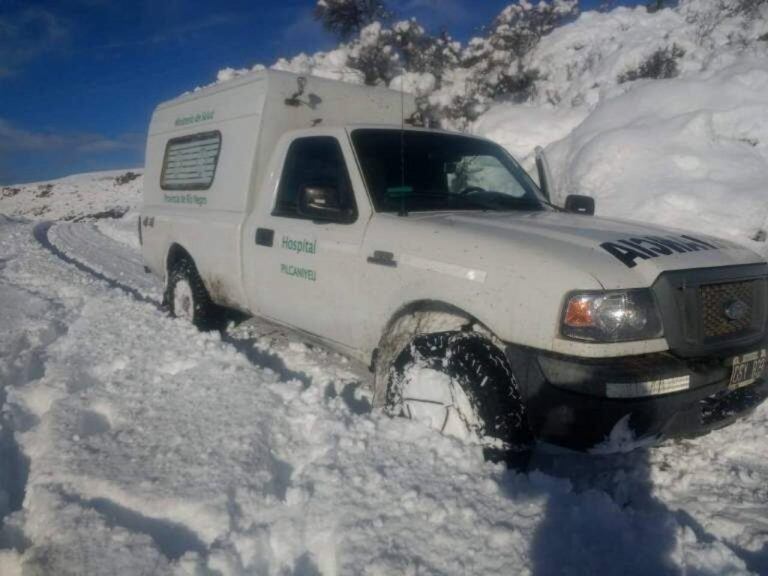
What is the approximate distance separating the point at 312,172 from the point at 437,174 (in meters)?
0.87

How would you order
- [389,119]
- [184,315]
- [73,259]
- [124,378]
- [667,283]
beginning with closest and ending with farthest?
[667,283] < [124,378] < [389,119] < [184,315] < [73,259]

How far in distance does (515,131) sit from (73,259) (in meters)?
8.45

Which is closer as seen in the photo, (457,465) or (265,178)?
(457,465)

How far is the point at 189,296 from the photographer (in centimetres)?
496

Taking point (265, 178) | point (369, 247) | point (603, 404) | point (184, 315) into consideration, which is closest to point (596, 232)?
point (603, 404)

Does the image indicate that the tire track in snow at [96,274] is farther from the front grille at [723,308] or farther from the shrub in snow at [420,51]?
the shrub in snow at [420,51]

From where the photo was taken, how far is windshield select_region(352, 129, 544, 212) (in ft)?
10.9

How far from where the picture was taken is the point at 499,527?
2066 mm

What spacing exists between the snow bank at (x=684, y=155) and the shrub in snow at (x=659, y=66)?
6.81 feet

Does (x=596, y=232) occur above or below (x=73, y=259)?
above

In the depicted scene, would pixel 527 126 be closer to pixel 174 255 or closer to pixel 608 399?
pixel 174 255

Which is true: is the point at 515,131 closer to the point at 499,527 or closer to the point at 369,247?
the point at 369,247

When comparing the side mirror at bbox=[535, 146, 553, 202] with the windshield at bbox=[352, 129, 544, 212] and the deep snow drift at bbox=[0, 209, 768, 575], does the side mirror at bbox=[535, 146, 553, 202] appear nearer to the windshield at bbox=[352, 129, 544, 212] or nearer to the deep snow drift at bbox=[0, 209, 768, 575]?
the windshield at bbox=[352, 129, 544, 212]

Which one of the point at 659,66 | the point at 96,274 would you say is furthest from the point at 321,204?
the point at 659,66
